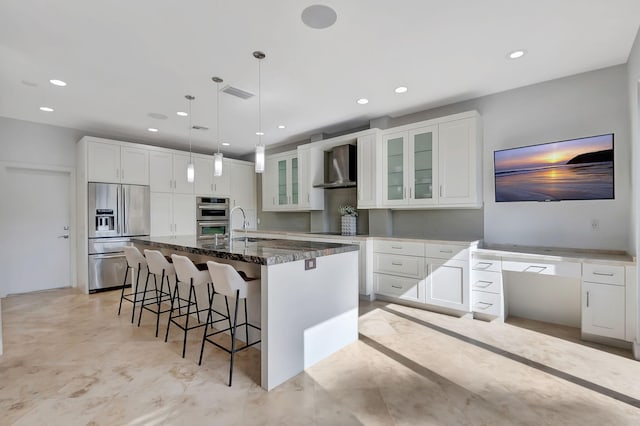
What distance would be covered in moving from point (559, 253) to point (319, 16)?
3152 millimetres

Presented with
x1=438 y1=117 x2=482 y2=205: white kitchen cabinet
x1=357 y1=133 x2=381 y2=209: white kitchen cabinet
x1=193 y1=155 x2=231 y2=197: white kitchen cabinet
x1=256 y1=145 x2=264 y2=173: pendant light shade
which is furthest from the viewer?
x1=193 y1=155 x2=231 y2=197: white kitchen cabinet

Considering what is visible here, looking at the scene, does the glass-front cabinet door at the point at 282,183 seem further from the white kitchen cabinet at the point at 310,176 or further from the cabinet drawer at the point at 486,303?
the cabinet drawer at the point at 486,303

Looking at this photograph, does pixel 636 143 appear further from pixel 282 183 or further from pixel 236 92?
pixel 282 183

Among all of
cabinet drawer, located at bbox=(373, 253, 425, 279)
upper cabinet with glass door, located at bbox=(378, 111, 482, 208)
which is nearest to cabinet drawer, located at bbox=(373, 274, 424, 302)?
cabinet drawer, located at bbox=(373, 253, 425, 279)

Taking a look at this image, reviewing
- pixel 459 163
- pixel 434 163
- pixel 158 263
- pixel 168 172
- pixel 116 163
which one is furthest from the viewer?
pixel 168 172

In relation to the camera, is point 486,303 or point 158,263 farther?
point 486,303

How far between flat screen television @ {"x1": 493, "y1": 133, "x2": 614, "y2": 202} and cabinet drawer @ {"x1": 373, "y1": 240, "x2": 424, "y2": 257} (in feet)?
3.67

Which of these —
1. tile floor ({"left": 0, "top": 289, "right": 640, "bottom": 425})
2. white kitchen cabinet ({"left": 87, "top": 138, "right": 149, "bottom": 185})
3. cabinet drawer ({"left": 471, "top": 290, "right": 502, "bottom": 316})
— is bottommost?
tile floor ({"left": 0, "top": 289, "right": 640, "bottom": 425})

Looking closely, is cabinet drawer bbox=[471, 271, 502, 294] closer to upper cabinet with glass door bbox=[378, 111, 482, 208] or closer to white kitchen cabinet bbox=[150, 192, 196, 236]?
upper cabinet with glass door bbox=[378, 111, 482, 208]

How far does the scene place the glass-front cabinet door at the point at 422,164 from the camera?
3967mm

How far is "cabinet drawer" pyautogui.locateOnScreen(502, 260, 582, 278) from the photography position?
9.34 ft

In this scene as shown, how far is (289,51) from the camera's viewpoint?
270cm

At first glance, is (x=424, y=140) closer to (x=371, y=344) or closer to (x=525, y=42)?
(x=525, y=42)

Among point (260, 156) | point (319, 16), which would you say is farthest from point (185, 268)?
point (319, 16)
